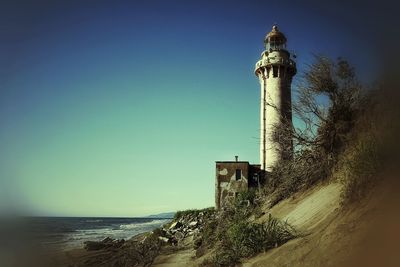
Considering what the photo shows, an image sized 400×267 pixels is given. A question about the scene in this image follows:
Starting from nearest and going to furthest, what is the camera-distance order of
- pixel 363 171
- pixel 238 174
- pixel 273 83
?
pixel 363 171 < pixel 238 174 < pixel 273 83

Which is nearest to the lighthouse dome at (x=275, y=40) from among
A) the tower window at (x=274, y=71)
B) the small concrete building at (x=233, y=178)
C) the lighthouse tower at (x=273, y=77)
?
the lighthouse tower at (x=273, y=77)

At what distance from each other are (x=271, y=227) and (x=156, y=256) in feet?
28.2

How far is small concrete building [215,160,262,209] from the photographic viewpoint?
27.0m

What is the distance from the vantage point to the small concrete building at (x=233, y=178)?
27000 millimetres

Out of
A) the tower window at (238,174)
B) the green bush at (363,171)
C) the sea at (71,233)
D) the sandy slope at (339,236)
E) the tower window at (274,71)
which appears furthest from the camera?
the tower window at (274,71)

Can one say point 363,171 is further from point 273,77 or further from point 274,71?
point 274,71

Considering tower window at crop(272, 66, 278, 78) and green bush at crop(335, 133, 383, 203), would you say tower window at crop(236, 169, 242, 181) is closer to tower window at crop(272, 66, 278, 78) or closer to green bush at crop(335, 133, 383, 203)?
tower window at crop(272, 66, 278, 78)

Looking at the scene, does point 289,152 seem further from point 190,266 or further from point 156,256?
point 156,256

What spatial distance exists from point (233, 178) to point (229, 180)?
34 cm

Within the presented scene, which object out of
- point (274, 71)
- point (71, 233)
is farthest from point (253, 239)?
point (71, 233)

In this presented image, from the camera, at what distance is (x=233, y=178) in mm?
27359

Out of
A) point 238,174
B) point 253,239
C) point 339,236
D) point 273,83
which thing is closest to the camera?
point 339,236

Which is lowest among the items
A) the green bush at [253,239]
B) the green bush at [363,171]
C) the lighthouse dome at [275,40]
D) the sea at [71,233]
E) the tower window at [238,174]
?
the sea at [71,233]

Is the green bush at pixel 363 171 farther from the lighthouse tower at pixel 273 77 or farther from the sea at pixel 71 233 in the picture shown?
A: the lighthouse tower at pixel 273 77
